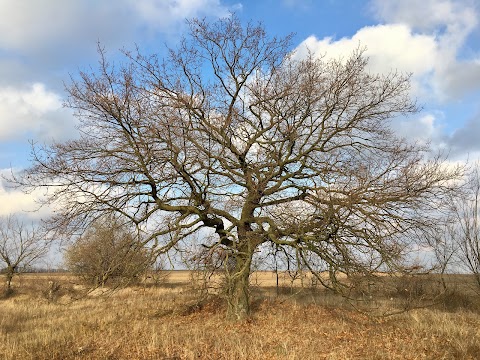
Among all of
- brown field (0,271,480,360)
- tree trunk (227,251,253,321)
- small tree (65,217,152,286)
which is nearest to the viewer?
brown field (0,271,480,360)

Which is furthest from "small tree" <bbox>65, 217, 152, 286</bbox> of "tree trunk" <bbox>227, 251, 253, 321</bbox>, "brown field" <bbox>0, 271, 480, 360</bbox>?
"tree trunk" <bbox>227, 251, 253, 321</bbox>

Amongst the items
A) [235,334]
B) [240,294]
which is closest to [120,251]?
[240,294]

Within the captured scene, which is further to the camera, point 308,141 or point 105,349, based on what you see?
point 308,141

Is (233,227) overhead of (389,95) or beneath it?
beneath

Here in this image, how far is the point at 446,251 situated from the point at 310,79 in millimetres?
11656

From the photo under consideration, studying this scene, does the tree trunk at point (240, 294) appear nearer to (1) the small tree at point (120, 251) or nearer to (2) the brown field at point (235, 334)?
(2) the brown field at point (235, 334)

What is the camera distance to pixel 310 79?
40.2 ft

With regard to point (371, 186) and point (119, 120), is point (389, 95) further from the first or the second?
point (119, 120)

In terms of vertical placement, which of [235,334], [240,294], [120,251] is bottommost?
[235,334]

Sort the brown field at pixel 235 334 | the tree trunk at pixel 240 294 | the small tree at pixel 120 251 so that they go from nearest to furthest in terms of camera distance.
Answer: the brown field at pixel 235 334
the small tree at pixel 120 251
the tree trunk at pixel 240 294

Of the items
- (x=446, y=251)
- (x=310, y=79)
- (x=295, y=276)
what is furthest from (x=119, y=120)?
(x=446, y=251)

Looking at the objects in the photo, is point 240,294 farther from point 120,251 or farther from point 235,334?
point 120,251

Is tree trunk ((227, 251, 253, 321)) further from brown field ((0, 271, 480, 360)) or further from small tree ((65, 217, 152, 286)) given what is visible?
small tree ((65, 217, 152, 286))

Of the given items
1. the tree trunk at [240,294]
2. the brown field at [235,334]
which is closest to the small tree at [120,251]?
the brown field at [235,334]
